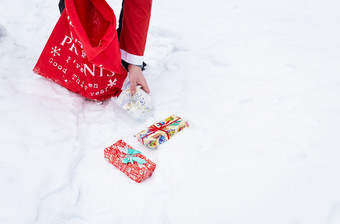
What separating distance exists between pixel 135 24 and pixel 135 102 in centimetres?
34

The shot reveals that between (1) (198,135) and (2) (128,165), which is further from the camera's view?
(1) (198,135)

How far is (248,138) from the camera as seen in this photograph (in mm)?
1242

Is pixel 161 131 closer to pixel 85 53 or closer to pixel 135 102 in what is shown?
pixel 135 102

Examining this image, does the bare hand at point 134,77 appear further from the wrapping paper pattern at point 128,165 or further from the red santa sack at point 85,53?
the wrapping paper pattern at point 128,165

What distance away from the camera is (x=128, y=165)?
116 cm

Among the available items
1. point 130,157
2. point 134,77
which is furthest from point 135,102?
point 130,157

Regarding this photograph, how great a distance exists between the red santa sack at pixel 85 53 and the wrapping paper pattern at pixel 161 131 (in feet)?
0.97

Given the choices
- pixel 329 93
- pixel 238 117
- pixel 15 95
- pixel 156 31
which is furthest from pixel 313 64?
pixel 15 95

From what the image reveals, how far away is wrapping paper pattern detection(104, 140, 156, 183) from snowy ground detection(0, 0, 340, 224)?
26 millimetres

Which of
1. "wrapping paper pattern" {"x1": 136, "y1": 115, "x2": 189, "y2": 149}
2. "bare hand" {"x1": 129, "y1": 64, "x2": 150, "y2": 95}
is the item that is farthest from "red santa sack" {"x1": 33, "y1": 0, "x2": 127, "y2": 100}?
"wrapping paper pattern" {"x1": 136, "y1": 115, "x2": 189, "y2": 149}

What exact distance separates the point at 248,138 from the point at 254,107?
0.23 m

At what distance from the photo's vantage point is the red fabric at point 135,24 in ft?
4.25

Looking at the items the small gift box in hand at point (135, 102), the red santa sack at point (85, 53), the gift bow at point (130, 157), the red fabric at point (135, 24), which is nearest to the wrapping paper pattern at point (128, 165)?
the gift bow at point (130, 157)

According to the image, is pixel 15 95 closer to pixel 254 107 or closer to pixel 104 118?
pixel 104 118
